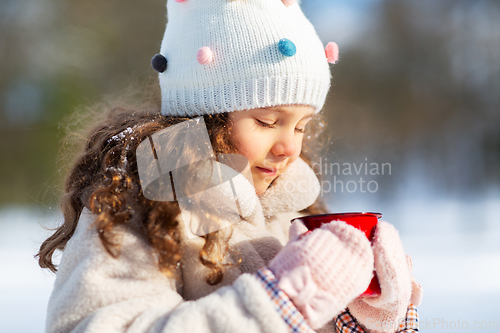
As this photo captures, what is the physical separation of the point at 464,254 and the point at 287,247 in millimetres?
2148

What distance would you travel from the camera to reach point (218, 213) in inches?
30.1

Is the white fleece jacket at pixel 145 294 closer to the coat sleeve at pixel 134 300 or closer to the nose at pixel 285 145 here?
the coat sleeve at pixel 134 300

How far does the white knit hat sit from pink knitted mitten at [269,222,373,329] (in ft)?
1.21

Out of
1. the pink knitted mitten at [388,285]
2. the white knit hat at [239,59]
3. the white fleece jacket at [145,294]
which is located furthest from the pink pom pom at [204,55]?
the pink knitted mitten at [388,285]

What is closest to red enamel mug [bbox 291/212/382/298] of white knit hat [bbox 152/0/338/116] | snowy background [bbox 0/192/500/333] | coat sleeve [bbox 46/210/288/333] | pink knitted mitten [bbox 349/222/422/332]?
pink knitted mitten [bbox 349/222/422/332]

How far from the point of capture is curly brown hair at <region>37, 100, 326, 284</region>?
67 cm

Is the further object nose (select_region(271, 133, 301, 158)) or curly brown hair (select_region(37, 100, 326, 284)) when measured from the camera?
nose (select_region(271, 133, 301, 158))

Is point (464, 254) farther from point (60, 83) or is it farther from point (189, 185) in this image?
point (60, 83)

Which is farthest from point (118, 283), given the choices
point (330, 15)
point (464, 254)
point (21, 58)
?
point (21, 58)

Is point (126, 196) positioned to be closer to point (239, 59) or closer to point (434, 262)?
point (239, 59)

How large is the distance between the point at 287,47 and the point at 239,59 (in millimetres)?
116

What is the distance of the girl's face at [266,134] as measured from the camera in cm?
85

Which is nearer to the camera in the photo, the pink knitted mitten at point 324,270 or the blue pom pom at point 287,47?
the pink knitted mitten at point 324,270

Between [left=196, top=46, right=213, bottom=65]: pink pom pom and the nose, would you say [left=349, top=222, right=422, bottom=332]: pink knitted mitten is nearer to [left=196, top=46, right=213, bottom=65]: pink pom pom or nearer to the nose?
the nose
